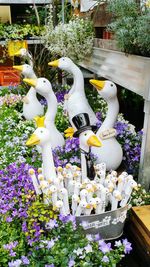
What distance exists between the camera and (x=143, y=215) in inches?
49.6

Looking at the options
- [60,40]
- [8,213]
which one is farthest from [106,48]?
[8,213]

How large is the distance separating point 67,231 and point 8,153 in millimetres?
856

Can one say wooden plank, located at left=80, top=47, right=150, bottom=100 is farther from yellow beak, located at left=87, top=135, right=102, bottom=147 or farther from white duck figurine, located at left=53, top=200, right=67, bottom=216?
white duck figurine, located at left=53, top=200, right=67, bottom=216

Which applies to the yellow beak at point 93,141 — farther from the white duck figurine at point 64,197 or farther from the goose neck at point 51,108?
the goose neck at point 51,108

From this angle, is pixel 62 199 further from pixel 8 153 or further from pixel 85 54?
pixel 85 54

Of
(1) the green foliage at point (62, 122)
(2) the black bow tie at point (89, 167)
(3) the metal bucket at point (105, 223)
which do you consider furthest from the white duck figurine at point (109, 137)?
(1) the green foliage at point (62, 122)

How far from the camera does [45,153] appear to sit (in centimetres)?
123

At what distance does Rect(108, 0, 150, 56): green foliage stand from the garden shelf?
0.05 meters

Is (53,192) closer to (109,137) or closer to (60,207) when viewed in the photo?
(60,207)

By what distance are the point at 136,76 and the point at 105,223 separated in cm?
66

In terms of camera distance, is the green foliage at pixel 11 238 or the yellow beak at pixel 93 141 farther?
the yellow beak at pixel 93 141

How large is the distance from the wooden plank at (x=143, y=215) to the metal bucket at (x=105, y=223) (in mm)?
100

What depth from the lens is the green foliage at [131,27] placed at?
1224 mm

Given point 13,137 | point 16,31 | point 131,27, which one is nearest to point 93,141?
point 131,27
